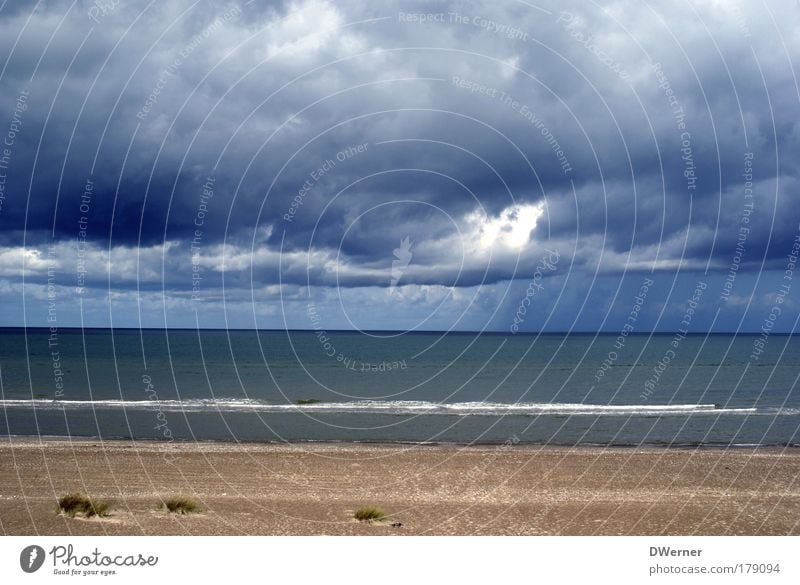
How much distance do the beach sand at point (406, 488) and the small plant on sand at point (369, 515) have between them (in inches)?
9.8

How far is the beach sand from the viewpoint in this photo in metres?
17.6

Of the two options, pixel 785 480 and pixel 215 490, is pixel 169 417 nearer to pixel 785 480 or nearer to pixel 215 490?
pixel 215 490

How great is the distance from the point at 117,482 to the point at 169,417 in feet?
77.9

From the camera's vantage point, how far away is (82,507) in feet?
58.1

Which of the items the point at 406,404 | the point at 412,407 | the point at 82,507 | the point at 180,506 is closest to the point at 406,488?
the point at 180,506

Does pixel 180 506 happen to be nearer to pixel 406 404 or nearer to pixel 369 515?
pixel 369 515

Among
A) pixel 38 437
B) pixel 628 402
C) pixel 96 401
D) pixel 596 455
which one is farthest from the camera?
pixel 628 402

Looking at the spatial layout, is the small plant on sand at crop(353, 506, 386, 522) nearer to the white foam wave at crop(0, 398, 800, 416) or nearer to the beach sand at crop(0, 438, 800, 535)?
the beach sand at crop(0, 438, 800, 535)

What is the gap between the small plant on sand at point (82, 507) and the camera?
17.5 m

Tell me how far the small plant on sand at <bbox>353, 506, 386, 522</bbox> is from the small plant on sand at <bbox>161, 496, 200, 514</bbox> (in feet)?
13.9

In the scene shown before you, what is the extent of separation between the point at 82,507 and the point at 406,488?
374 inches

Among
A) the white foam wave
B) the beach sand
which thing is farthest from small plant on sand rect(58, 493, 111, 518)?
the white foam wave

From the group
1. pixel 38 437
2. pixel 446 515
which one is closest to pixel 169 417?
pixel 38 437
